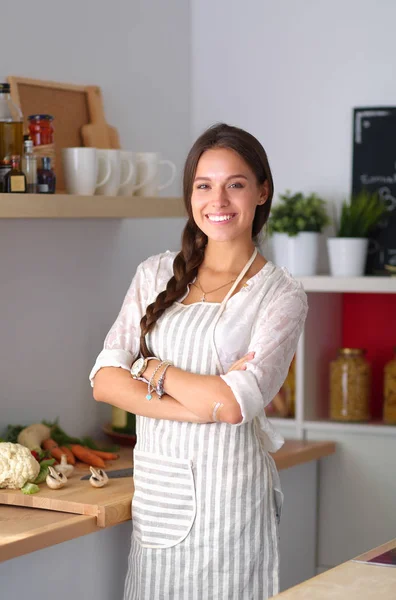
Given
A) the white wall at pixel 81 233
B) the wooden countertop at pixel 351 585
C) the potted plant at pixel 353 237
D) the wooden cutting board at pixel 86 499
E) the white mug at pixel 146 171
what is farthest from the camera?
the potted plant at pixel 353 237

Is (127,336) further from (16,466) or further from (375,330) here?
(375,330)

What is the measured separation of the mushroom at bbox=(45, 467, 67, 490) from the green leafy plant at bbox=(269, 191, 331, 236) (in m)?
1.25

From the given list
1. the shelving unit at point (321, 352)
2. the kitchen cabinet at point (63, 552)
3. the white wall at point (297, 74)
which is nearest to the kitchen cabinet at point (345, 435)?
the shelving unit at point (321, 352)

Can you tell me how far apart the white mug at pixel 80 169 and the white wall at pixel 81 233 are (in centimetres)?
24

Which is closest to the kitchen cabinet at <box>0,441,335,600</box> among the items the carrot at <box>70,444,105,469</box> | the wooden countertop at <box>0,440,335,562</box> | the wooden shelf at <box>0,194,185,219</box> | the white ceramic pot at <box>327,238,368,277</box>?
the wooden countertop at <box>0,440,335,562</box>

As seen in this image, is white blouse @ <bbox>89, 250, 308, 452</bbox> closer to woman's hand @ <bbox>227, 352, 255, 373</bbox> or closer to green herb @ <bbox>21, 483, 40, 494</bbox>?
woman's hand @ <bbox>227, 352, 255, 373</bbox>

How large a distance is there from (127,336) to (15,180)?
1.60 feet

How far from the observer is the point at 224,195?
2229mm

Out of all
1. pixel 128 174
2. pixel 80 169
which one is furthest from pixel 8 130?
pixel 128 174

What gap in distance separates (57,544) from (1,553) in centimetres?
33

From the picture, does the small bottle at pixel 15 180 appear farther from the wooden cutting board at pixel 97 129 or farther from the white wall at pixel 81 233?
the wooden cutting board at pixel 97 129

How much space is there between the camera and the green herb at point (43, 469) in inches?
100

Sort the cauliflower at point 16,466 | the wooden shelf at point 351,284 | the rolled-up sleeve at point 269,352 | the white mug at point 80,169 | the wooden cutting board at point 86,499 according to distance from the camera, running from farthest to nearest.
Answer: the wooden shelf at point 351,284 → the white mug at point 80,169 → the cauliflower at point 16,466 → the wooden cutting board at point 86,499 → the rolled-up sleeve at point 269,352

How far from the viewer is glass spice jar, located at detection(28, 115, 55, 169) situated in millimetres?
2588
